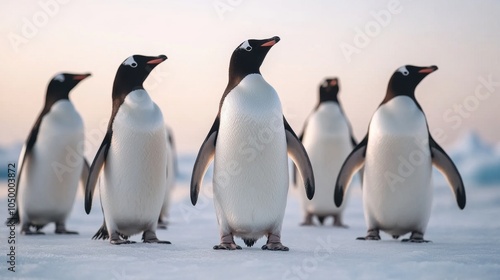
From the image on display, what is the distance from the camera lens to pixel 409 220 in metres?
5.96

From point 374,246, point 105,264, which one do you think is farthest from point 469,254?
point 105,264

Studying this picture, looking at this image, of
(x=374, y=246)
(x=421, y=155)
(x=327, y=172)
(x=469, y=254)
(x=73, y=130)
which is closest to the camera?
(x=469, y=254)

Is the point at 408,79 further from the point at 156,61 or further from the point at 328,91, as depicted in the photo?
the point at 328,91

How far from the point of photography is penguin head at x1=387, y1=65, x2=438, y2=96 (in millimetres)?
6148

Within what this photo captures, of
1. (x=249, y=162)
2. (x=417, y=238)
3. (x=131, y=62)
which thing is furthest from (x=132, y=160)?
(x=417, y=238)

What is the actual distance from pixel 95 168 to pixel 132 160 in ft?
0.92

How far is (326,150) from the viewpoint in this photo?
27.1 ft

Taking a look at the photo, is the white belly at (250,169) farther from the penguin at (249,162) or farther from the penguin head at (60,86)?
the penguin head at (60,86)

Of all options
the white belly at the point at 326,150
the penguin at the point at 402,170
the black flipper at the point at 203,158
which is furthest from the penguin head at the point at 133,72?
the white belly at the point at 326,150

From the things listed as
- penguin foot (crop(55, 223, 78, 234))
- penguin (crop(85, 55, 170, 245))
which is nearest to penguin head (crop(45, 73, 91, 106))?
penguin foot (crop(55, 223, 78, 234))

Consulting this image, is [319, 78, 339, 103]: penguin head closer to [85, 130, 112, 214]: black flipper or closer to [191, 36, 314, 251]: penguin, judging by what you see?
[191, 36, 314, 251]: penguin

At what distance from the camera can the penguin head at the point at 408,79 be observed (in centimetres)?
615

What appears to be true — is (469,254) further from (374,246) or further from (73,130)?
(73,130)

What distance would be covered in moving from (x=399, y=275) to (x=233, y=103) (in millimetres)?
1726
